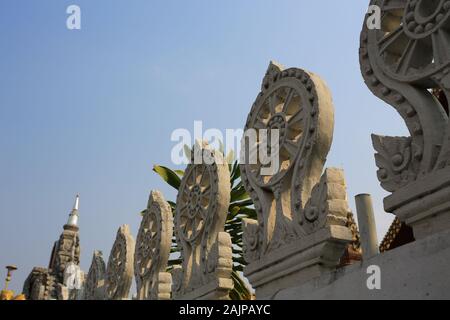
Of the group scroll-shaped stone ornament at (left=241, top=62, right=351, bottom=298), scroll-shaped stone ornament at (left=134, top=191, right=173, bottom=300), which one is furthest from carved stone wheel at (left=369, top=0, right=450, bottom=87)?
scroll-shaped stone ornament at (left=134, top=191, right=173, bottom=300)

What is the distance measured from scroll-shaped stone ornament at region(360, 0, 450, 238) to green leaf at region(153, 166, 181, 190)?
39.1 feet

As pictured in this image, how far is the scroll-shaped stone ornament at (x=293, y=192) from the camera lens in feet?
11.2

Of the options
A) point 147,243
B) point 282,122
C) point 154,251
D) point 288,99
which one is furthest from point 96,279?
point 288,99

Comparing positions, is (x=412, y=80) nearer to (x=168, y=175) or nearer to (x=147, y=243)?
(x=147, y=243)

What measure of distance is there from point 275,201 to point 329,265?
35.6 inches

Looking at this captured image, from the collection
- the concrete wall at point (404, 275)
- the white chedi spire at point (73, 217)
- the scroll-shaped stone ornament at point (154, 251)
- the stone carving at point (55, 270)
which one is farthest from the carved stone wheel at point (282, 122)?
the white chedi spire at point (73, 217)

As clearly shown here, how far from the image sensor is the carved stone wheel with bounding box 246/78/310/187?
3.97 metres

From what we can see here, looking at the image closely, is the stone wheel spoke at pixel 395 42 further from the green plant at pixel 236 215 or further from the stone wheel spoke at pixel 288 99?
the green plant at pixel 236 215

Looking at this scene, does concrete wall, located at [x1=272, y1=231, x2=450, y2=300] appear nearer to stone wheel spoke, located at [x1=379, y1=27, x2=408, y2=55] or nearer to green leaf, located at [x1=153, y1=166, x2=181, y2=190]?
stone wheel spoke, located at [x1=379, y1=27, x2=408, y2=55]

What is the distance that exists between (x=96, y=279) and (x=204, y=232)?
3.81 meters

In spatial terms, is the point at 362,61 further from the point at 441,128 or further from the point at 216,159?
the point at 216,159

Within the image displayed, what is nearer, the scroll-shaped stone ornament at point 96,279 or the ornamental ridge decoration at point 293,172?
the ornamental ridge decoration at point 293,172

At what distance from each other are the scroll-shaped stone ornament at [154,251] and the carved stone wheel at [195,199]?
0.42 m

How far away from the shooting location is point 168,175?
15203 mm
